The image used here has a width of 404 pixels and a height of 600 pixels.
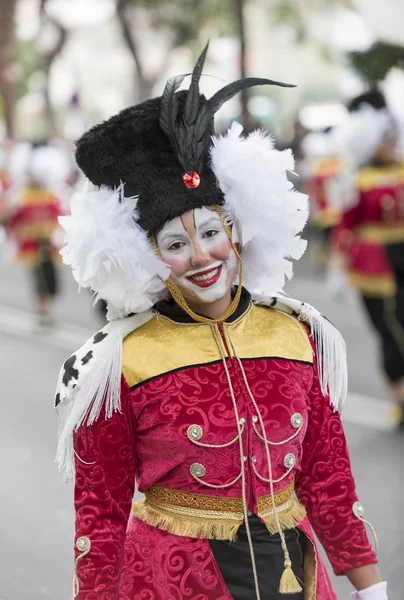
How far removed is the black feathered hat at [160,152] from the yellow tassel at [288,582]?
868 mm

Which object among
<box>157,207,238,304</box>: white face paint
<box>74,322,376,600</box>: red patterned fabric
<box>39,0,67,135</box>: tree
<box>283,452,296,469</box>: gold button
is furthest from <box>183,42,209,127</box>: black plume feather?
<box>39,0,67,135</box>: tree

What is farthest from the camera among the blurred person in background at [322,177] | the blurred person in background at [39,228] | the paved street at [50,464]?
the blurred person in background at [322,177]

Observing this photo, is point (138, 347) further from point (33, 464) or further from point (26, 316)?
point (26, 316)

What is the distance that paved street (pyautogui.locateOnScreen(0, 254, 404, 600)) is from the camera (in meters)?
4.99

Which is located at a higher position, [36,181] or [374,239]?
[36,181]

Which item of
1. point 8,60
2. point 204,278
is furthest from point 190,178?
point 8,60

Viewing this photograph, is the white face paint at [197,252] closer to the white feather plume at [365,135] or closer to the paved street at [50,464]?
the paved street at [50,464]

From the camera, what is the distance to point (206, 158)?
106 inches

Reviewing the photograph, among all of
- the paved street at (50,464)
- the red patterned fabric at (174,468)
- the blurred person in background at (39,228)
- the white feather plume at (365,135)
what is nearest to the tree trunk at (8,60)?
the blurred person in background at (39,228)

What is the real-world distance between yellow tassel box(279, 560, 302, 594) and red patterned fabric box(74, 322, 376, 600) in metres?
0.13

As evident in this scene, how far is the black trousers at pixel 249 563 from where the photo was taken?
102 inches

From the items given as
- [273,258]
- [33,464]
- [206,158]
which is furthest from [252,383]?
[33,464]

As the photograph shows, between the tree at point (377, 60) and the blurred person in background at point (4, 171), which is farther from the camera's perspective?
the blurred person in background at point (4, 171)

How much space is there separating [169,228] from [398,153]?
180 inches
